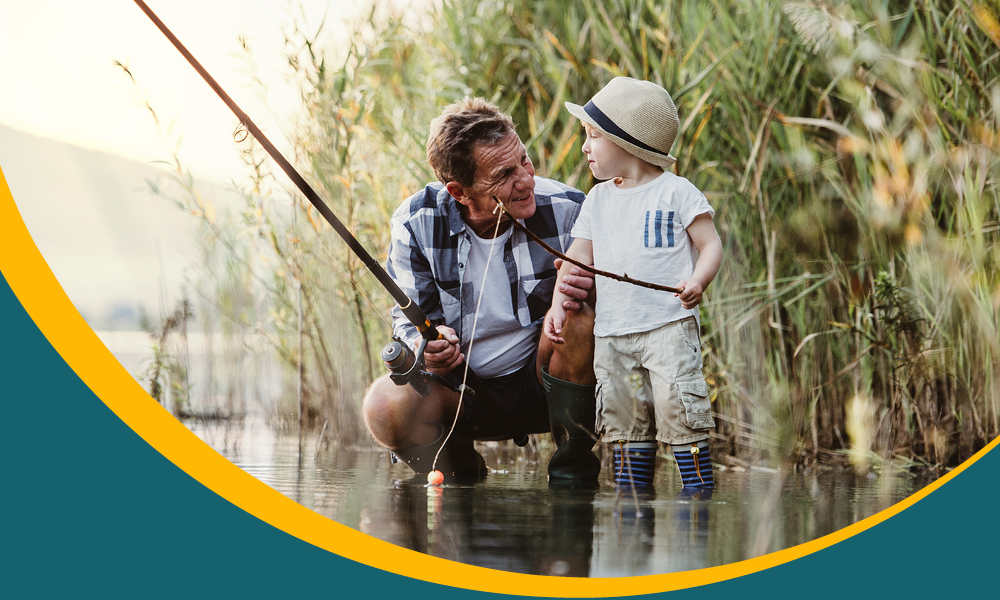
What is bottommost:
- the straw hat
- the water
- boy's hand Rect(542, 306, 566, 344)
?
the water

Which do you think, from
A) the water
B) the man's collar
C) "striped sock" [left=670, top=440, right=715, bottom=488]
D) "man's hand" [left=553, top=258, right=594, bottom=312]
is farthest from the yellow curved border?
the man's collar

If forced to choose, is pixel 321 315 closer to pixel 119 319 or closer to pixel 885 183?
pixel 119 319

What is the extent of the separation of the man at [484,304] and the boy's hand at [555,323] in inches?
0.7

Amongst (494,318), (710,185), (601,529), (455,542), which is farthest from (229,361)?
(710,185)

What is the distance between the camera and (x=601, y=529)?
1335mm

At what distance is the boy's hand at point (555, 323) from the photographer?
5.00 ft

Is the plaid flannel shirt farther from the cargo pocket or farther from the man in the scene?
the cargo pocket

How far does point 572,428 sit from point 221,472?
28.9 inches

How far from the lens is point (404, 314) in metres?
1.63

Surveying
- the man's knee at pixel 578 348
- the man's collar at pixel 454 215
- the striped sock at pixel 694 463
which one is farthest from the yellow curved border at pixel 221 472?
the man's collar at pixel 454 215

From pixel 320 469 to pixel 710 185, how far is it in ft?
3.73

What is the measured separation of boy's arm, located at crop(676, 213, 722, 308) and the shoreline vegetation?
1.15 ft

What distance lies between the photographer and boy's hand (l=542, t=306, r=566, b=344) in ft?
5.00

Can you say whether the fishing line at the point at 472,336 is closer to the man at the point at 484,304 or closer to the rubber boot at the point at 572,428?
the man at the point at 484,304
